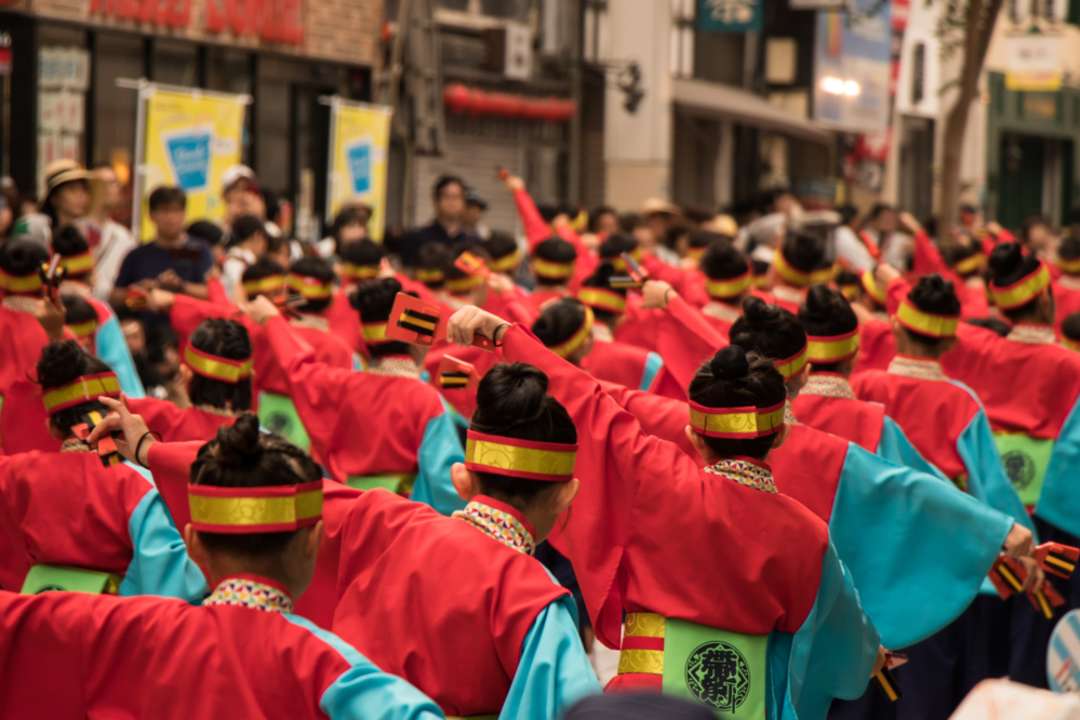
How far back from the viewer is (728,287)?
8359mm

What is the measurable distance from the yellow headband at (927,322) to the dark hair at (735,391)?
2357mm

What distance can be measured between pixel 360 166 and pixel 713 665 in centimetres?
1011

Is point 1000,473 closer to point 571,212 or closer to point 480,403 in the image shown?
point 480,403

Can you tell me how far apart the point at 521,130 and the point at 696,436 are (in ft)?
57.2

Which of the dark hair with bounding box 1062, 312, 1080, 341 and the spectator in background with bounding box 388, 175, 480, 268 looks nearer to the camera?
the dark hair with bounding box 1062, 312, 1080, 341

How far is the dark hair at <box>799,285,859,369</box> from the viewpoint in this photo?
619cm

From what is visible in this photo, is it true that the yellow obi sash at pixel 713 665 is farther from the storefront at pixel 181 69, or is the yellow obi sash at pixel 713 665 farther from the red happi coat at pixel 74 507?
the storefront at pixel 181 69

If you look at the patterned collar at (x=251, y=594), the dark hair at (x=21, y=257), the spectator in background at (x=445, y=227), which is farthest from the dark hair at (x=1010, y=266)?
the spectator in background at (x=445, y=227)

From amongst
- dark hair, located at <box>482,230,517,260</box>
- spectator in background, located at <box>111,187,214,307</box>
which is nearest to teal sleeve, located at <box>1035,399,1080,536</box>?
dark hair, located at <box>482,230,517,260</box>

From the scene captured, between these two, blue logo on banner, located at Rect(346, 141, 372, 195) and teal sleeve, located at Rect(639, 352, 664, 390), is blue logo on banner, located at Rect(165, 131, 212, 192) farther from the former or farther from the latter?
teal sleeve, located at Rect(639, 352, 664, 390)

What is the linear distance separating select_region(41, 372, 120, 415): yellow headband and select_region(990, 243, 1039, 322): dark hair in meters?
4.01

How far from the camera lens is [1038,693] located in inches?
80.1

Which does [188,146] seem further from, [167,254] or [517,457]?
[517,457]

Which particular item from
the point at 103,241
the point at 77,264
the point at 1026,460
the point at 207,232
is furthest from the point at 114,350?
the point at 1026,460
